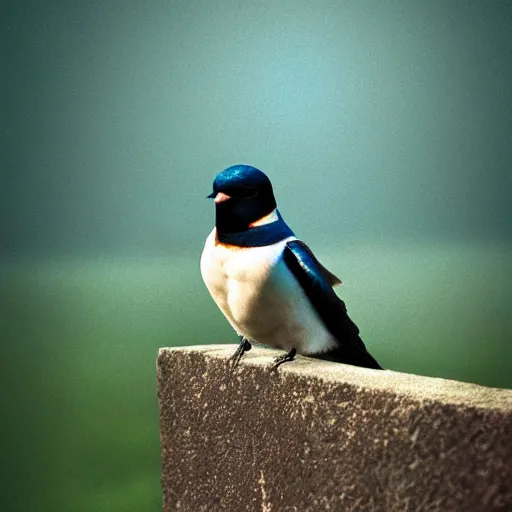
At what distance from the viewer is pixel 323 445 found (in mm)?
1257

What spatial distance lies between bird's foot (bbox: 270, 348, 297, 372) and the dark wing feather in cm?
11

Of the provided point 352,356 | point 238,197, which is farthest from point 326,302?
point 238,197

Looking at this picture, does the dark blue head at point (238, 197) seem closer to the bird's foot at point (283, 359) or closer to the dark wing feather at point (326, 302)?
the dark wing feather at point (326, 302)

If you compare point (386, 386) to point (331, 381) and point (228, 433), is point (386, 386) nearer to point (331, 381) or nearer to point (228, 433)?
point (331, 381)

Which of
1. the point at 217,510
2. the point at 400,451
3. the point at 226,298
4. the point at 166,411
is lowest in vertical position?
the point at 217,510

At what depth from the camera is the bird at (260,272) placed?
4.76 feet

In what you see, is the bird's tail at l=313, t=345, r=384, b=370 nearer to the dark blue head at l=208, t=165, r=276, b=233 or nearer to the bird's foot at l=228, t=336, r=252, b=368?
the bird's foot at l=228, t=336, r=252, b=368

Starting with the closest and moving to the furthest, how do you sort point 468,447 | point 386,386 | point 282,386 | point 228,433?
point 468,447
point 386,386
point 282,386
point 228,433

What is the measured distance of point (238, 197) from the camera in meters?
1.47

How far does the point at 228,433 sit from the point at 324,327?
0.86 feet

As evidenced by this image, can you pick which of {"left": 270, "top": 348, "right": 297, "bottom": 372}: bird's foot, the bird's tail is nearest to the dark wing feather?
the bird's tail

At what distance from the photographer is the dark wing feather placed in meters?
1.48

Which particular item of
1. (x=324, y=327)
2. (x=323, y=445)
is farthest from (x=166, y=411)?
(x=323, y=445)

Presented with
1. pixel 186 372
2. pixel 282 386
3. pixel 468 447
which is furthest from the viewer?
pixel 186 372
